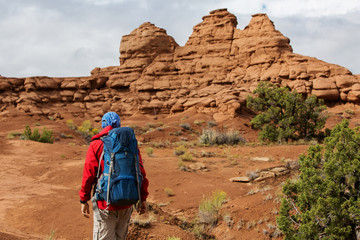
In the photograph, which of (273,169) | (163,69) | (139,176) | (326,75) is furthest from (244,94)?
(139,176)

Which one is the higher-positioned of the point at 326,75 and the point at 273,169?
the point at 326,75

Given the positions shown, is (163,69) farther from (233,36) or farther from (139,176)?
(139,176)

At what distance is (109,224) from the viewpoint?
351 cm

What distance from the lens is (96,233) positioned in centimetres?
352

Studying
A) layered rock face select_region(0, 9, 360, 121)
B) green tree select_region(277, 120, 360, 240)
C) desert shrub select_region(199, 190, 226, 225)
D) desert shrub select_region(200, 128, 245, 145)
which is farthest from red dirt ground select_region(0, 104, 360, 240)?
layered rock face select_region(0, 9, 360, 121)

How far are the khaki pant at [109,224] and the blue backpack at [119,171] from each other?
0.22 metres

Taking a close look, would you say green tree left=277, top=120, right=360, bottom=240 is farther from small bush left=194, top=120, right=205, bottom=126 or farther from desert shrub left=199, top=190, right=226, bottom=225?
small bush left=194, top=120, right=205, bottom=126

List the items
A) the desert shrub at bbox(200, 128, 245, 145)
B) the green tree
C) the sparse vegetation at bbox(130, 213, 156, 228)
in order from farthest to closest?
the desert shrub at bbox(200, 128, 245, 145) < the sparse vegetation at bbox(130, 213, 156, 228) < the green tree

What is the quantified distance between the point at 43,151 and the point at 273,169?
1126 cm

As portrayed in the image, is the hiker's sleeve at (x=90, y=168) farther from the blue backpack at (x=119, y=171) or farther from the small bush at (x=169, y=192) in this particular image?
the small bush at (x=169, y=192)

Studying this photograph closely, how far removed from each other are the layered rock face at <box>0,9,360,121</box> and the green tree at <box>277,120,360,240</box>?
2642 cm

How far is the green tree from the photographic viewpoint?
4.84 m

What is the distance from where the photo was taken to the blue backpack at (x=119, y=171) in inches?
128

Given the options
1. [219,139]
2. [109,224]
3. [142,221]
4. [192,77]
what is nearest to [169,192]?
[142,221]
